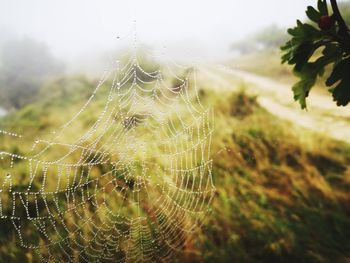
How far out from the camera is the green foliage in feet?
5.73

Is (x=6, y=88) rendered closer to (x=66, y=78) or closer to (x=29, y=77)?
(x=29, y=77)

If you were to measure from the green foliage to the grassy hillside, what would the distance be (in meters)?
2.40

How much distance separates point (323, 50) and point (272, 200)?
285 centimetres

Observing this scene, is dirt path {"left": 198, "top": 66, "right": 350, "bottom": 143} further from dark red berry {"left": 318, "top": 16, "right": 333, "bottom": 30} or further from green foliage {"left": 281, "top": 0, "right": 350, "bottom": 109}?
dark red berry {"left": 318, "top": 16, "right": 333, "bottom": 30}

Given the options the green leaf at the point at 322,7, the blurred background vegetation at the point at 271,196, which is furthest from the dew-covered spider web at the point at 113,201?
the green leaf at the point at 322,7

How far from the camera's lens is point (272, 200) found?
4.42 meters

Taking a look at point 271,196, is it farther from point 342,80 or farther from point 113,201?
point 342,80

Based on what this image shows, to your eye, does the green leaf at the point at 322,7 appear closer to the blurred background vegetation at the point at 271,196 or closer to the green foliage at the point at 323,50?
the green foliage at the point at 323,50

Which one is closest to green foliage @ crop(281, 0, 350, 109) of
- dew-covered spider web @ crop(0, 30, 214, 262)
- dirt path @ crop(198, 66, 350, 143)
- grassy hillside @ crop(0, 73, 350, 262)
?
dew-covered spider web @ crop(0, 30, 214, 262)

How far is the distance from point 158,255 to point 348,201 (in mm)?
2228

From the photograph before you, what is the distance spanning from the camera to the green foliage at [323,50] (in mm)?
1745

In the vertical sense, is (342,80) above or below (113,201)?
above

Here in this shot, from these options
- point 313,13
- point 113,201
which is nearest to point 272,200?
point 113,201

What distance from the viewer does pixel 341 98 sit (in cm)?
192
